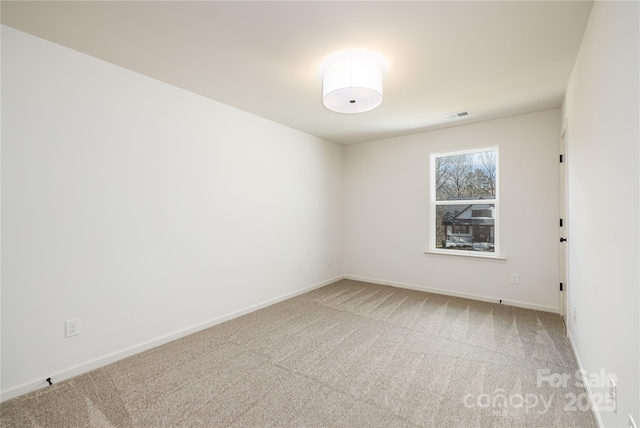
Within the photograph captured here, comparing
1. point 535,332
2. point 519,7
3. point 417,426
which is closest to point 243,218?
point 417,426

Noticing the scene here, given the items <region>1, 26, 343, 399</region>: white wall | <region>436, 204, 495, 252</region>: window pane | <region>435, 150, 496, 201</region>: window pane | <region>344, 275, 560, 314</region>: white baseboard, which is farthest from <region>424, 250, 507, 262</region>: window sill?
<region>1, 26, 343, 399</region>: white wall

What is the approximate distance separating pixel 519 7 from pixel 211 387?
3062 mm

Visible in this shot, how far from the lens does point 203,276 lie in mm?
3100

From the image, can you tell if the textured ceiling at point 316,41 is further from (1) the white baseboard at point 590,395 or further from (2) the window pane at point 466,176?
(1) the white baseboard at point 590,395

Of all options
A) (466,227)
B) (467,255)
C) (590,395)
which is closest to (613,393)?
(590,395)

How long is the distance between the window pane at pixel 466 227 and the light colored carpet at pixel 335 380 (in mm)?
1090

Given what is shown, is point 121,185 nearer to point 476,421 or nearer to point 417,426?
point 417,426

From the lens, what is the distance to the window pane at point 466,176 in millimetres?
3977

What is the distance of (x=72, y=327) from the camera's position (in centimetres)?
221

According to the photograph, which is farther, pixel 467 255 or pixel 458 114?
pixel 467 255

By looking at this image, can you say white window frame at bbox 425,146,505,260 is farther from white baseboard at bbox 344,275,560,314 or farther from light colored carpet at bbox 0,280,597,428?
light colored carpet at bbox 0,280,597,428

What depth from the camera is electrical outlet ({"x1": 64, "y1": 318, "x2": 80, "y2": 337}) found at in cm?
219

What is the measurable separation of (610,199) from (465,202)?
278cm

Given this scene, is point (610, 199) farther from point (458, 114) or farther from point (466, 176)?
point (466, 176)
